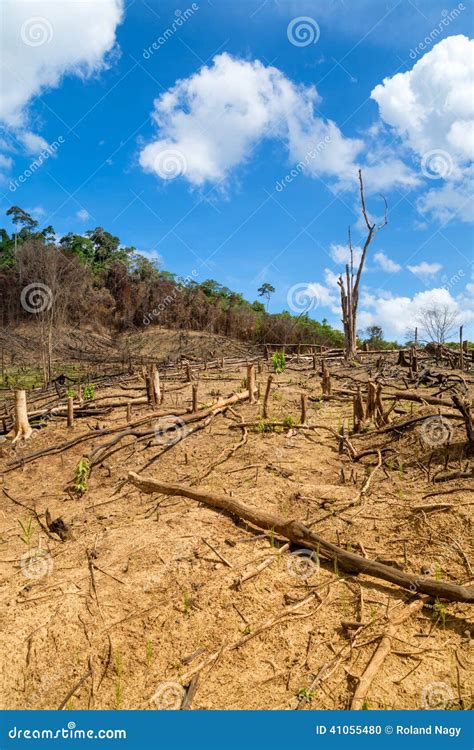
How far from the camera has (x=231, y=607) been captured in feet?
10.9

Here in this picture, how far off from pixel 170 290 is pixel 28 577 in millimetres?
30094

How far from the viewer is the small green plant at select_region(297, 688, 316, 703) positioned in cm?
263

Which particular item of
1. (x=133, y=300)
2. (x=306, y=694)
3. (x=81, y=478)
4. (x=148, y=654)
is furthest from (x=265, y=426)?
(x=133, y=300)

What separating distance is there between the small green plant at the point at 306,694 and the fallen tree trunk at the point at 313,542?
109 centimetres

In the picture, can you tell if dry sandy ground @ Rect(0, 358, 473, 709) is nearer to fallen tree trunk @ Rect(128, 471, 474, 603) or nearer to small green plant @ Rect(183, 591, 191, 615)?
small green plant @ Rect(183, 591, 191, 615)

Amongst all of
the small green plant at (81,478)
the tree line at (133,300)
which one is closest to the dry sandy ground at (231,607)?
the small green plant at (81,478)

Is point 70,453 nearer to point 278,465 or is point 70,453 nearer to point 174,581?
point 278,465

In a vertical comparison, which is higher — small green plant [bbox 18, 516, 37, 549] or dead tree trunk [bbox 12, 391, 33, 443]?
dead tree trunk [bbox 12, 391, 33, 443]

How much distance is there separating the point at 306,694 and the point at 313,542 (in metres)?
1.30

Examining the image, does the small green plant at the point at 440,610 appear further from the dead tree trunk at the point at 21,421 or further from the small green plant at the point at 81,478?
the dead tree trunk at the point at 21,421

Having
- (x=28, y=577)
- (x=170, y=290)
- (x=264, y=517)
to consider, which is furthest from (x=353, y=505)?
(x=170, y=290)

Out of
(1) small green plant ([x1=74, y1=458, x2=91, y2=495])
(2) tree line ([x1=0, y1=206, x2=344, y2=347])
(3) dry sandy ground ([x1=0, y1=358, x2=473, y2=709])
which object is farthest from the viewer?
(2) tree line ([x1=0, y1=206, x2=344, y2=347])

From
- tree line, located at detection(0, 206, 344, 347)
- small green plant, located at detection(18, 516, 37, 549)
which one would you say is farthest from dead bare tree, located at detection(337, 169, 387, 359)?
small green plant, located at detection(18, 516, 37, 549)

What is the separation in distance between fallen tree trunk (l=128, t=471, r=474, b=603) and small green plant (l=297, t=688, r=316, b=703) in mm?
1086
